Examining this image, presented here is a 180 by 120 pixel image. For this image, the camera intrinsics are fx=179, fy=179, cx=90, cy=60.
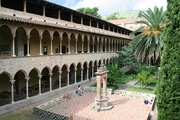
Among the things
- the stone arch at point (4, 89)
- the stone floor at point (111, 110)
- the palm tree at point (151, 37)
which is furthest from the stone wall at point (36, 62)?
the palm tree at point (151, 37)

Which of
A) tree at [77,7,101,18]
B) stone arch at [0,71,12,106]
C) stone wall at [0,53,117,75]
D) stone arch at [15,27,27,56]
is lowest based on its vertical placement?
stone arch at [0,71,12,106]

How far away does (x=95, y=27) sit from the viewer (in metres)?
31.5

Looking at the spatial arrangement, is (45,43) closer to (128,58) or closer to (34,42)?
(34,42)

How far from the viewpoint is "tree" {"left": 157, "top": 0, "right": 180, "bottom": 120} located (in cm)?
864

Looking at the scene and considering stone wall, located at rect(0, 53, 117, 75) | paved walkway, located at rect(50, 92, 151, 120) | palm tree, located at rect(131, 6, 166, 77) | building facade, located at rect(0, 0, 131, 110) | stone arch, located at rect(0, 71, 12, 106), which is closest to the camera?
paved walkway, located at rect(50, 92, 151, 120)

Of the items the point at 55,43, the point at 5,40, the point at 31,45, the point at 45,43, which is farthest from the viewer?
the point at 55,43

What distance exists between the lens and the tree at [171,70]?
864 cm

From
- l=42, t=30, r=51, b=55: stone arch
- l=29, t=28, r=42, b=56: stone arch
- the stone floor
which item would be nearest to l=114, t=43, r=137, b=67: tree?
the stone floor

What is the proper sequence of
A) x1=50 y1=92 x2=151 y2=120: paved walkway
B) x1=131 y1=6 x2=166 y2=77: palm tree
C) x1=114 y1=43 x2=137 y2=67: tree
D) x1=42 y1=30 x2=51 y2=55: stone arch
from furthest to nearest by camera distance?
1. x1=114 y1=43 x2=137 y2=67: tree
2. x1=131 y1=6 x2=166 y2=77: palm tree
3. x1=42 y1=30 x2=51 y2=55: stone arch
4. x1=50 y1=92 x2=151 y2=120: paved walkway

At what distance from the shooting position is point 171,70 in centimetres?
879

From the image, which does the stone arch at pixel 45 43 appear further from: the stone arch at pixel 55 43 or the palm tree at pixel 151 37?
the palm tree at pixel 151 37

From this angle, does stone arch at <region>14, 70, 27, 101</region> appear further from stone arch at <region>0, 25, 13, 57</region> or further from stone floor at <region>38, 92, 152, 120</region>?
stone floor at <region>38, 92, 152, 120</region>

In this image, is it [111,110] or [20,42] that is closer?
[111,110]

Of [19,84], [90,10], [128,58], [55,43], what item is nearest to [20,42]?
[19,84]
